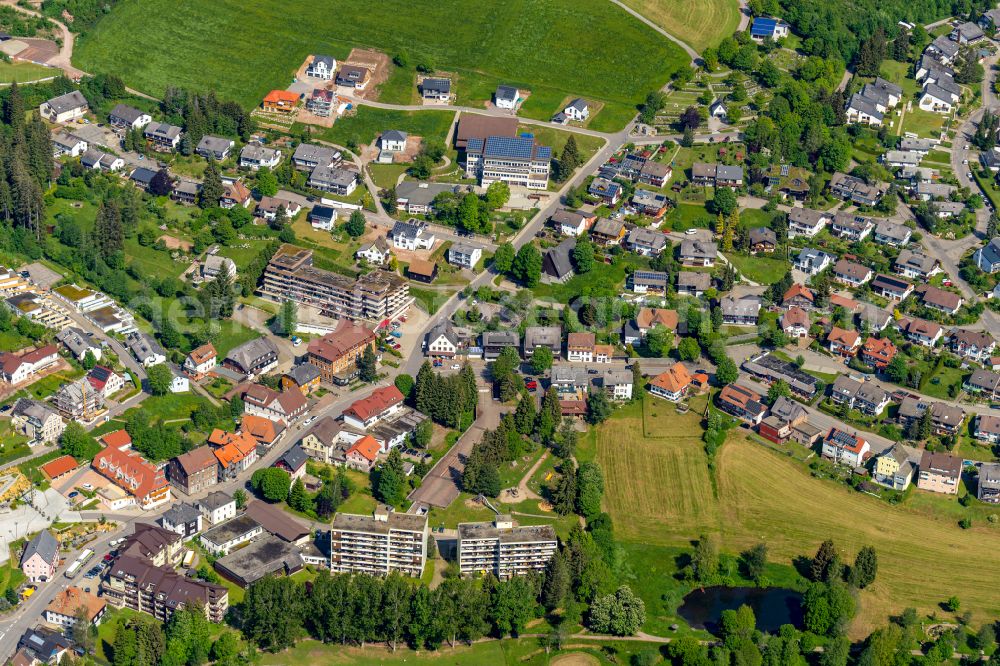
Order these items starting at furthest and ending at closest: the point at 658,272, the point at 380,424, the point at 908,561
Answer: the point at 658,272
the point at 380,424
the point at 908,561

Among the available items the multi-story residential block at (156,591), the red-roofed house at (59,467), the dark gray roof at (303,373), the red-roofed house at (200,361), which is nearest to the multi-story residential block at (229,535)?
the multi-story residential block at (156,591)

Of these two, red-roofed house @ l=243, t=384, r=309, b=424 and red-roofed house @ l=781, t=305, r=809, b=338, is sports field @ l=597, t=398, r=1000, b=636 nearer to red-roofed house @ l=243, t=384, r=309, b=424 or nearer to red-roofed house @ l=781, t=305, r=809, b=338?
red-roofed house @ l=781, t=305, r=809, b=338

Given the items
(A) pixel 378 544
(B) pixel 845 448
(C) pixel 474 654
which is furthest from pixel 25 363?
(B) pixel 845 448

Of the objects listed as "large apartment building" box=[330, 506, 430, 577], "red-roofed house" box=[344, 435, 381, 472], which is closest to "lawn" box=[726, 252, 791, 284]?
"red-roofed house" box=[344, 435, 381, 472]

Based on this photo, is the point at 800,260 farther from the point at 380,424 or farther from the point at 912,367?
the point at 380,424

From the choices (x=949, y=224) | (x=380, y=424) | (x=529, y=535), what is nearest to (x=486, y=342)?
(x=380, y=424)

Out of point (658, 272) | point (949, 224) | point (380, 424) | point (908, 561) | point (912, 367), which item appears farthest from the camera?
point (949, 224)

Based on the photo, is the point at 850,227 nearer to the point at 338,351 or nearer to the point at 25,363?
the point at 338,351

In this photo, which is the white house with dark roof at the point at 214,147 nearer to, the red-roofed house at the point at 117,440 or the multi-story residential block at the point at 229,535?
the red-roofed house at the point at 117,440
